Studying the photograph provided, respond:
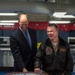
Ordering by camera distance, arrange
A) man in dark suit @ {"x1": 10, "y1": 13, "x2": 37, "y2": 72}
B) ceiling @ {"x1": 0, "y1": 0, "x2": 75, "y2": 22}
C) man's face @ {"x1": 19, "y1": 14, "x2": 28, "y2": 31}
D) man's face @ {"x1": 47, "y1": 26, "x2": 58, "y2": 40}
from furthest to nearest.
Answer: ceiling @ {"x1": 0, "y1": 0, "x2": 75, "y2": 22} < man in dark suit @ {"x1": 10, "y1": 13, "x2": 37, "y2": 72} < man's face @ {"x1": 19, "y1": 14, "x2": 28, "y2": 31} < man's face @ {"x1": 47, "y1": 26, "x2": 58, "y2": 40}

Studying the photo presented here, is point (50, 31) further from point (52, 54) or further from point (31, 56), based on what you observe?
point (31, 56)

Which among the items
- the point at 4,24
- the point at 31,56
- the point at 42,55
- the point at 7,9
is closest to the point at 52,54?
the point at 42,55

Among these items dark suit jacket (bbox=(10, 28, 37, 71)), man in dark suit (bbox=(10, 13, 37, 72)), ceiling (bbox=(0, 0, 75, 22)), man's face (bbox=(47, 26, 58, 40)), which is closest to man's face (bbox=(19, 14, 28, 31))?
man in dark suit (bbox=(10, 13, 37, 72))

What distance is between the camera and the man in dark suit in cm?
305

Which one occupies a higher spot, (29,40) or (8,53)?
(29,40)

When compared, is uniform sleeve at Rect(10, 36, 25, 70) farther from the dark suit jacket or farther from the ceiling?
the ceiling

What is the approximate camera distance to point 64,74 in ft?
9.71

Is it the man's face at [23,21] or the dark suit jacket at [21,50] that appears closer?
the man's face at [23,21]

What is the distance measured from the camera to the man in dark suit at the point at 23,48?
3053 mm

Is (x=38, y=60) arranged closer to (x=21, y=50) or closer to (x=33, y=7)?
(x=21, y=50)

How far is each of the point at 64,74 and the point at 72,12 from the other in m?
5.47

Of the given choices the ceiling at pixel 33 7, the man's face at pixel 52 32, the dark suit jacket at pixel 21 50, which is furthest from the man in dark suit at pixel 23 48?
the ceiling at pixel 33 7

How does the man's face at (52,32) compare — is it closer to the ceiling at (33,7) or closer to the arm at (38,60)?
the arm at (38,60)

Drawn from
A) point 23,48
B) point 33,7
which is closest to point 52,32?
point 23,48
